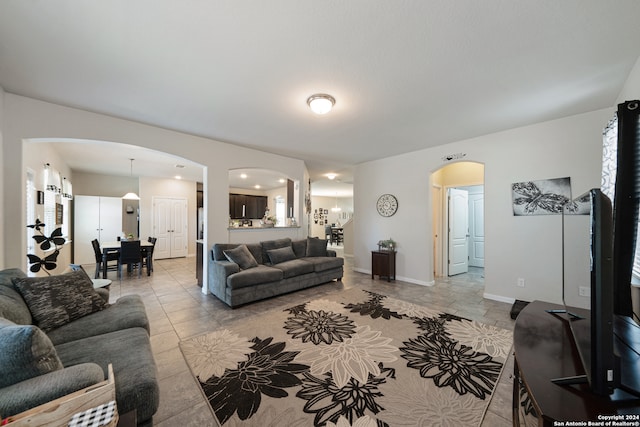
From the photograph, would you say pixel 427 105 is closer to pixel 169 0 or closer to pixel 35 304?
pixel 169 0

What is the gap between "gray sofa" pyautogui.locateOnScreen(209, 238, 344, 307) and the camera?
11.9ft

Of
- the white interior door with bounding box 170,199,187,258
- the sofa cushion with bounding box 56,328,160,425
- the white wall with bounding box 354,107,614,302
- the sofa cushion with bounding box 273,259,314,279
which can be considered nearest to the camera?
the sofa cushion with bounding box 56,328,160,425

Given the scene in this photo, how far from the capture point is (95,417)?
97 cm

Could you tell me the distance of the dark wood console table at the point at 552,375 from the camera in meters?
0.75

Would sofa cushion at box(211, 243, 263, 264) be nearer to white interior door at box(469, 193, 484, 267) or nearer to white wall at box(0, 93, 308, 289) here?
white wall at box(0, 93, 308, 289)

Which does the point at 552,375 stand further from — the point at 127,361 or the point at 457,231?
the point at 457,231

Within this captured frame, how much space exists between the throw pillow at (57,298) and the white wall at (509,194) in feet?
16.2

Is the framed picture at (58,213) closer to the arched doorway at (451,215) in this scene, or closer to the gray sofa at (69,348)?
the gray sofa at (69,348)

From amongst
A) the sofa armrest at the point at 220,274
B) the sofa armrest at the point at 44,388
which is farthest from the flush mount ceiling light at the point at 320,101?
the sofa armrest at the point at 44,388

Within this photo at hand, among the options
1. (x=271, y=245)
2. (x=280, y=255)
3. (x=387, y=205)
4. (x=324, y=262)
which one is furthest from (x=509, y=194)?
(x=271, y=245)

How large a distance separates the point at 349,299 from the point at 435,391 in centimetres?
208

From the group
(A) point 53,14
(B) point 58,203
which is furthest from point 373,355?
(B) point 58,203

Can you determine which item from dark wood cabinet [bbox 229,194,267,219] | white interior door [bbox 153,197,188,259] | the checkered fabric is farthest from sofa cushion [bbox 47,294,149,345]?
dark wood cabinet [bbox 229,194,267,219]

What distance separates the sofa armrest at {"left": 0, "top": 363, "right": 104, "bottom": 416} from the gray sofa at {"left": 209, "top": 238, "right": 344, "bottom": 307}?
93.7 inches
